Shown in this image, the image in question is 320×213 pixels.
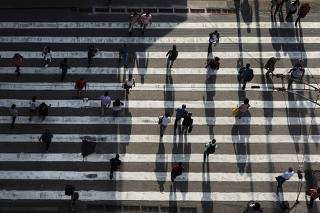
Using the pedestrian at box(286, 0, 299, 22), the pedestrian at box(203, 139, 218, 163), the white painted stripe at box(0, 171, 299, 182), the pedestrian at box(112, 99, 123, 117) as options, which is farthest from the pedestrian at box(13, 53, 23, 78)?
the pedestrian at box(286, 0, 299, 22)

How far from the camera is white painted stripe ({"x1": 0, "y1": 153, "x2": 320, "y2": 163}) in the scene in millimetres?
19953

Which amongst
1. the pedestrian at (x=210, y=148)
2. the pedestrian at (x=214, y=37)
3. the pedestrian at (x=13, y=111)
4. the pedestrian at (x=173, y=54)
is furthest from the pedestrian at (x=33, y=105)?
the pedestrian at (x=214, y=37)

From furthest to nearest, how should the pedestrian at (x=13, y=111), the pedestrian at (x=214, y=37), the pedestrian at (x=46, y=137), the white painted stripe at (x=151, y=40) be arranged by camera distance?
the white painted stripe at (x=151, y=40) → the pedestrian at (x=214, y=37) → the pedestrian at (x=13, y=111) → the pedestrian at (x=46, y=137)

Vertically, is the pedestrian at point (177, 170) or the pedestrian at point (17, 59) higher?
the pedestrian at point (17, 59)

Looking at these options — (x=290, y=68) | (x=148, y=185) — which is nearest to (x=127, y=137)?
(x=148, y=185)

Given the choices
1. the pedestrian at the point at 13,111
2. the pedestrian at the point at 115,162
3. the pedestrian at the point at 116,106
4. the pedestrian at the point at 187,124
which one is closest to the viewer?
the pedestrian at the point at 115,162

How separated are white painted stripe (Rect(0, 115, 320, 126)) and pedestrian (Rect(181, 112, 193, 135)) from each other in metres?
0.58

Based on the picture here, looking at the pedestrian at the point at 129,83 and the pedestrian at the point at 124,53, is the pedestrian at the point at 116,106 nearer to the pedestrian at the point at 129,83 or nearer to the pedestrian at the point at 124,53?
the pedestrian at the point at 129,83

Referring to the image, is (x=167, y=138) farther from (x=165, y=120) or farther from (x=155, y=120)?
(x=165, y=120)

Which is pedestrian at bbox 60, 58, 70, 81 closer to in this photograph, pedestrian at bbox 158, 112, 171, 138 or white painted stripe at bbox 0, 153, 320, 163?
white painted stripe at bbox 0, 153, 320, 163

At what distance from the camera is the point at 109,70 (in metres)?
22.7

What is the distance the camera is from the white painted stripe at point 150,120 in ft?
69.1

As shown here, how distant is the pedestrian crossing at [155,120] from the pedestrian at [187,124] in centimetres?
35

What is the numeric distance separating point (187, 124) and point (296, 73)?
Answer: 6397 mm
